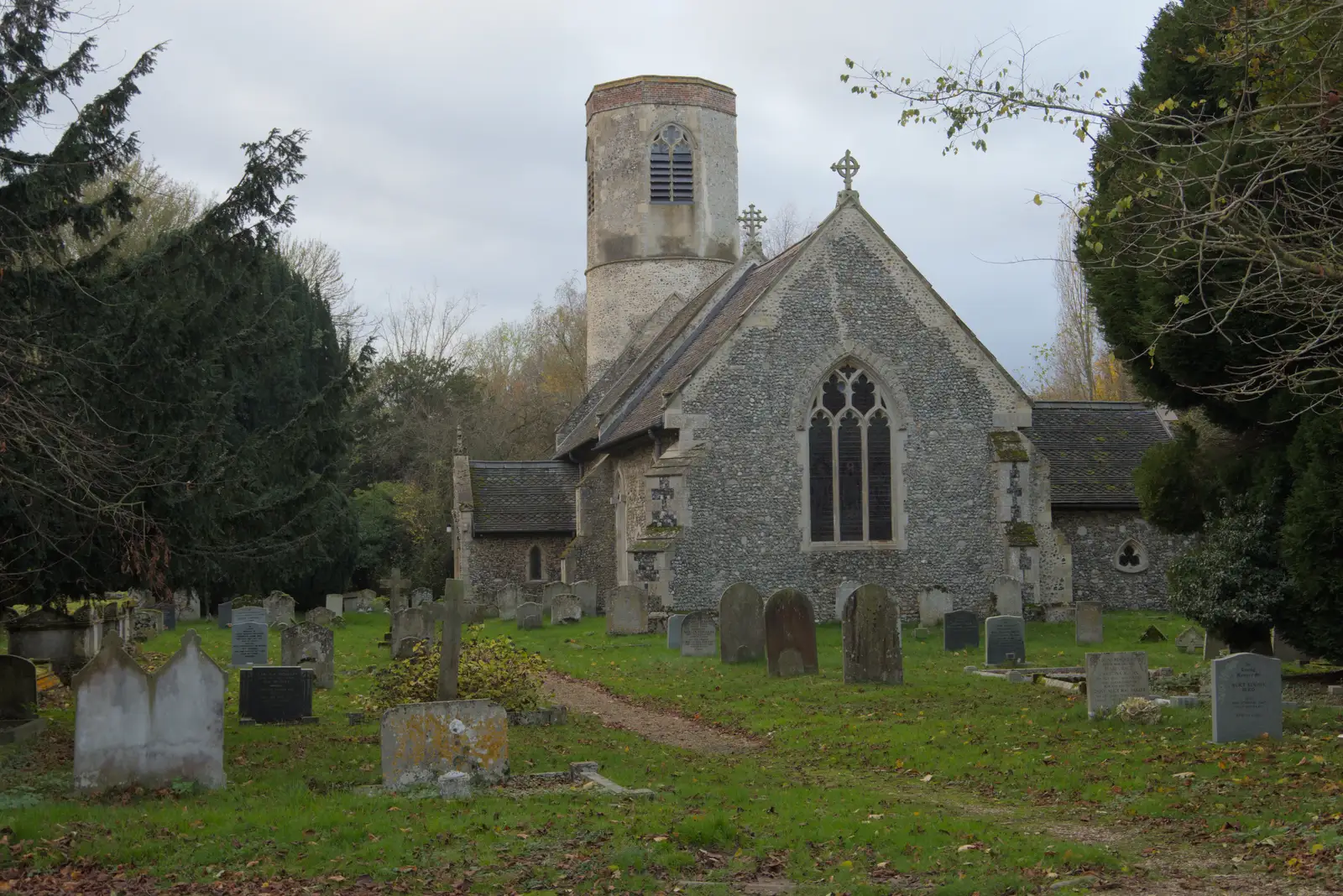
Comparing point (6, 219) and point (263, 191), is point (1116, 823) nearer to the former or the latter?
point (263, 191)

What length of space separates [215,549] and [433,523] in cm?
3002

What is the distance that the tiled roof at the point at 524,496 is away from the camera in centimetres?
3325

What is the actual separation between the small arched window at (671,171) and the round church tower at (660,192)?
23mm

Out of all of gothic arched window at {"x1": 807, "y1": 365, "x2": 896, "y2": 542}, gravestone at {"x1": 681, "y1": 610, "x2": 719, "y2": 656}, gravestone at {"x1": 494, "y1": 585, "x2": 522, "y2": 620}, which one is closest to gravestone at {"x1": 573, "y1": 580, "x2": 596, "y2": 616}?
gravestone at {"x1": 494, "y1": 585, "x2": 522, "y2": 620}

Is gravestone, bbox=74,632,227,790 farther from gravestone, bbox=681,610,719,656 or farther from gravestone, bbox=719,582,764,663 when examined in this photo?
gravestone, bbox=681,610,719,656

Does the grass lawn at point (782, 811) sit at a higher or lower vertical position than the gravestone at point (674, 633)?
lower

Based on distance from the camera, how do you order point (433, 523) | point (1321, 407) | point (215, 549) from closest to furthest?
point (215, 549)
point (1321, 407)
point (433, 523)

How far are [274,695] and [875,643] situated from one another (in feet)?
20.8

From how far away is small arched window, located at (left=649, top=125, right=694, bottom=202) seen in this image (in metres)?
37.9

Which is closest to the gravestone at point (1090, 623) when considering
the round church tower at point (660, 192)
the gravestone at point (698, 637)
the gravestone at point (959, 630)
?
the gravestone at point (959, 630)

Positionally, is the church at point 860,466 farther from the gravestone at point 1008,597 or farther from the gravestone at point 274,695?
the gravestone at point 274,695

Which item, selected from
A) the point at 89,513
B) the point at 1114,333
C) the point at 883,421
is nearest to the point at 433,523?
the point at 883,421

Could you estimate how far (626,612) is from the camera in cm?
2303

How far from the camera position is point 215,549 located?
11016 mm
